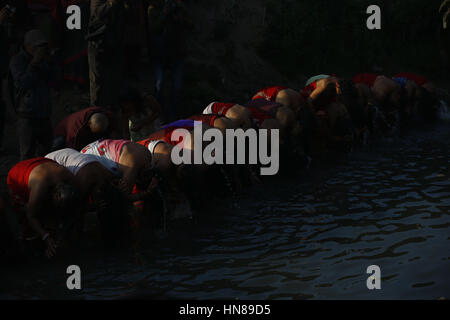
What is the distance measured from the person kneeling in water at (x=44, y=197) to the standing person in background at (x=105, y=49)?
3.47 metres

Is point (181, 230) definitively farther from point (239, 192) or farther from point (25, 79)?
point (25, 79)

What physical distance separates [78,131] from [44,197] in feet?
5.96

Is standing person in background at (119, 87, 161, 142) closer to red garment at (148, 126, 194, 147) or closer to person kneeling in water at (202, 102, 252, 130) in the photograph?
red garment at (148, 126, 194, 147)

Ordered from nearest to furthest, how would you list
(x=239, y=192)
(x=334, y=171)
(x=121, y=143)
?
(x=121, y=143) → (x=239, y=192) → (x=334, y=171)

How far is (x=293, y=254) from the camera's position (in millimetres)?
6715

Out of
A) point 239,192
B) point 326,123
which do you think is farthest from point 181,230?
point 326,123

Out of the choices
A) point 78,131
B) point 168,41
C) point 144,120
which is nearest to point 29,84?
point 78,131

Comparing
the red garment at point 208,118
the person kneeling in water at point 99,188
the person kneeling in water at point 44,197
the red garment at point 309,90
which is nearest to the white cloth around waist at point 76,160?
the person kneeling in water at point 99,188

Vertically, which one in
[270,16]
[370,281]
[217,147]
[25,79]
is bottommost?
[370,281]

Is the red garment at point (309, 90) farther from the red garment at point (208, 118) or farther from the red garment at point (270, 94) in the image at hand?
the red garment at point (208, 118)

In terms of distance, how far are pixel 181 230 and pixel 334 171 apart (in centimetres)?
356

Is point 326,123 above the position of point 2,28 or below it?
below

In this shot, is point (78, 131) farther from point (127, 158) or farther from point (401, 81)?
point (401, 81)

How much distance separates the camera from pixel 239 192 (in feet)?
29.8
